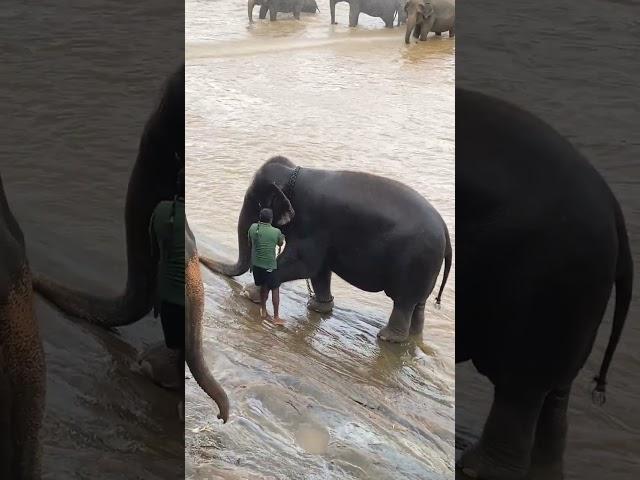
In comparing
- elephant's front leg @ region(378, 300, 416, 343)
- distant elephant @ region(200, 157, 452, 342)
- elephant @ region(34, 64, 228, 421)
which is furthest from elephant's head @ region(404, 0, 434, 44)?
elephant's front leg @ region(378, 300, 416, 343)

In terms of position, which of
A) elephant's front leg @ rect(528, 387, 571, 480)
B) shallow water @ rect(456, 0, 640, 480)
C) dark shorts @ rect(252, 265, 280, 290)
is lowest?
elephant's front leg @ rect(528, 387, 571, 480)

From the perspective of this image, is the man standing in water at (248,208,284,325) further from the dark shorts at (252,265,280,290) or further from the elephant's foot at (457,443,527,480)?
the elephant's foot at (457,443,527,480)

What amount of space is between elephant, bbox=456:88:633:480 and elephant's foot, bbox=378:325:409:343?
17 cm

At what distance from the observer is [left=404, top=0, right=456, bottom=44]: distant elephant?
103 inches

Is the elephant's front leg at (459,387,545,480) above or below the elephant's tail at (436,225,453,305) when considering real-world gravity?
below

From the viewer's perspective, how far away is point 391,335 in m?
2.73

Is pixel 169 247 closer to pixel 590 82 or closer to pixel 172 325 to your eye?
pixel 172 325

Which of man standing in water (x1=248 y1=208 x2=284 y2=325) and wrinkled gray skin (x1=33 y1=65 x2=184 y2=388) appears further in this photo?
man standing in water (x1=248 y1=208 x2=284 y2=325)

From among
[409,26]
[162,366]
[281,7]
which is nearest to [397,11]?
[409,26]

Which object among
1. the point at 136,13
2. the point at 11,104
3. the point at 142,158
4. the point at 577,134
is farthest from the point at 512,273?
the point at 11,104

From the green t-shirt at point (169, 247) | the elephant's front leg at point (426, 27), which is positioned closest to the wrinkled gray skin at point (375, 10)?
the elephant's front leg at point (426, 27)

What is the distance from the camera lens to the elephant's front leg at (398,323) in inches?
107

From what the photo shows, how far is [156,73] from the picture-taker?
265 cm

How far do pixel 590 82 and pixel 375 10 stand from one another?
2.36 feet
